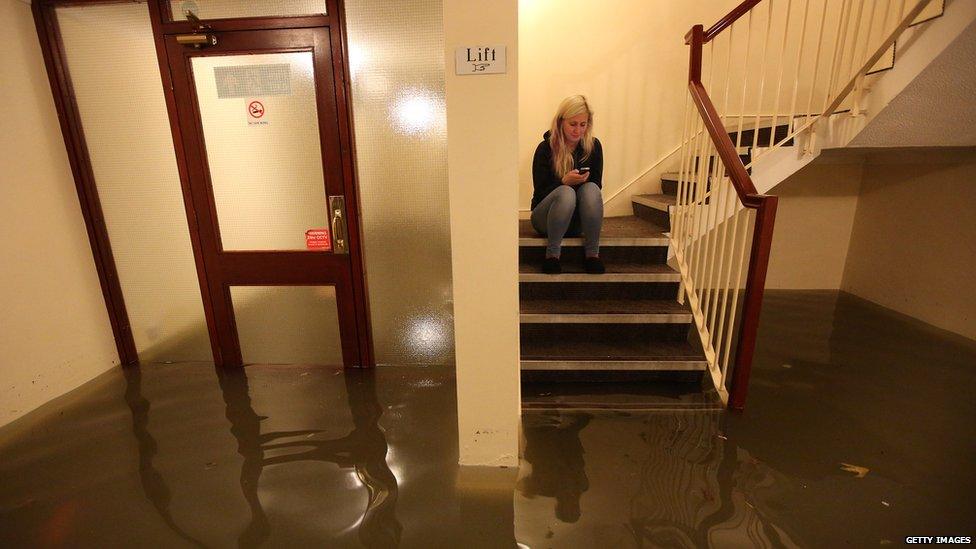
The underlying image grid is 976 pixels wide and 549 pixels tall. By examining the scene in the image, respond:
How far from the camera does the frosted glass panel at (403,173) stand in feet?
5.94

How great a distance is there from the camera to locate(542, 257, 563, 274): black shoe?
2.17 meters

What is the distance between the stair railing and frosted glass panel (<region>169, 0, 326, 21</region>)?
1.86 m

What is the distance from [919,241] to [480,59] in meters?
3.43

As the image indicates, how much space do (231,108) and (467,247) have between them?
4.84ft

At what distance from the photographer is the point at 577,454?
60.2 inches

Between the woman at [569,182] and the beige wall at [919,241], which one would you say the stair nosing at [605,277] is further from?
the beige wall at [919,241]

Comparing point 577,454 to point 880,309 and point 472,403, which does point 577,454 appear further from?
point 880,309

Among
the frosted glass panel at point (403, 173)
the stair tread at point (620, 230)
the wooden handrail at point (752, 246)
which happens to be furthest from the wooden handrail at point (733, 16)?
the frosted glass panel at point (403, 173)

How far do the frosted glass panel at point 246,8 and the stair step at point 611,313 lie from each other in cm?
168

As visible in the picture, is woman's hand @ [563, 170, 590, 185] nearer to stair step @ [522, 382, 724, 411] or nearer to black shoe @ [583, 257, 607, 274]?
black shoe @ [583, 257, 607, 274]

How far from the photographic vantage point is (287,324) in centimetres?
222

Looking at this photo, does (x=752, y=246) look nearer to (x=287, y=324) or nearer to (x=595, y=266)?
(x=595, y=266)

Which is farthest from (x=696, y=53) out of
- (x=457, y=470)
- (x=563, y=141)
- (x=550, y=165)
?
(x=457, y=470)

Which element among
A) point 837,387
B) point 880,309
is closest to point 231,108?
point 837,387
